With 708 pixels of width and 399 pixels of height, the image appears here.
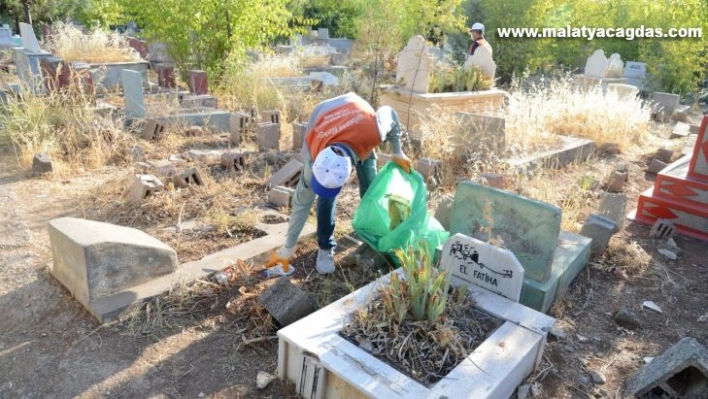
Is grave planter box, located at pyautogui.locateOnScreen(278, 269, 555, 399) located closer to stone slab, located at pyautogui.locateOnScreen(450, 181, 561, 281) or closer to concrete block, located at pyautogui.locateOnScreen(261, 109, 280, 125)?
stone slab, located at pyautogui.locateOnScreen(450, 181, 561, 281)

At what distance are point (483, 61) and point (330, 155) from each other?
5917 mm

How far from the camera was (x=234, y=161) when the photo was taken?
548cm

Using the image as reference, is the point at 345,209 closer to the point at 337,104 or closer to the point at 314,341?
the point at 337,104

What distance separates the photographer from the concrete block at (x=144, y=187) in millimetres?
4391

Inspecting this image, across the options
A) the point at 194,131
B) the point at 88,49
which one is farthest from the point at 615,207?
the point at 88,49

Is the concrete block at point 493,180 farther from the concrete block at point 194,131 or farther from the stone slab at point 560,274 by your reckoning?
the concrete block at point 194,131

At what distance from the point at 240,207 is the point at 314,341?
93.5 inches

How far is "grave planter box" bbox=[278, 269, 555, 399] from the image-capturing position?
2168 mm

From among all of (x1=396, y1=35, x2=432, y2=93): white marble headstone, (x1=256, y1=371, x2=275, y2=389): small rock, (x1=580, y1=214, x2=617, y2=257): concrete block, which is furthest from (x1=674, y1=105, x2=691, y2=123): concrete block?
(x1=256, y1=371, x2=275, y2=389): small rock

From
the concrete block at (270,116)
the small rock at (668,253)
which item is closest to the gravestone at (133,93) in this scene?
the concrete block at (270,116)

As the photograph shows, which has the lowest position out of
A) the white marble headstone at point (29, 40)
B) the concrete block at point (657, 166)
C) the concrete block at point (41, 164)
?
the concrete block at point (41, 164)

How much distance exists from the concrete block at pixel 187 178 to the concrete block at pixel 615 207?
11.9ft

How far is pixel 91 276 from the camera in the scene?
290cm

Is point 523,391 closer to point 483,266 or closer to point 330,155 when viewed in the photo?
point 483,266
